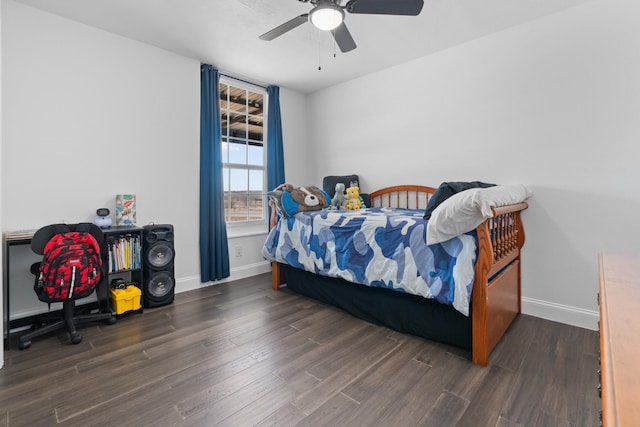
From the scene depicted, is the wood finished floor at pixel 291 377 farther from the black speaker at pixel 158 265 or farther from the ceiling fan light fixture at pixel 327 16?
the ceiling fan light fixture at pixel 327 16

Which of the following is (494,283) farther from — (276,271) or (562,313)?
(276,271)

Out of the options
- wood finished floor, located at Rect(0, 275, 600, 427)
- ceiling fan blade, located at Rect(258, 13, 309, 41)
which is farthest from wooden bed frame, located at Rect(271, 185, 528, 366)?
ceiling fan blade, located at Rect(258, 13, 309, 41)

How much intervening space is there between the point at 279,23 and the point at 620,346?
286 centimetres

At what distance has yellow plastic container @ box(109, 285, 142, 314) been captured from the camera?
2503 millimetres

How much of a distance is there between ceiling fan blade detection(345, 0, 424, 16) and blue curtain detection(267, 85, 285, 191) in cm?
226

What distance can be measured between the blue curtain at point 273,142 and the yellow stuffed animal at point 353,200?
105 cm

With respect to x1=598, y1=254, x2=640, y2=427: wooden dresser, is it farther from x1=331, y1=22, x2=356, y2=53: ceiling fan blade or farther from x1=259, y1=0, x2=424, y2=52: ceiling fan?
x1=331, y1=22, x2=356, y2=53: ceiling fan blade

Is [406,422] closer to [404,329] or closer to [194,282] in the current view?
[404,329]

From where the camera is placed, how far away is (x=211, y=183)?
→ 3.38m

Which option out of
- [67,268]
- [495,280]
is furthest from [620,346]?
[67,268]

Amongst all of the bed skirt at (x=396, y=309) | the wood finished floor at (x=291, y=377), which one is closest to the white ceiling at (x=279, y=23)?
the bed skirt at (x=396, y=309)

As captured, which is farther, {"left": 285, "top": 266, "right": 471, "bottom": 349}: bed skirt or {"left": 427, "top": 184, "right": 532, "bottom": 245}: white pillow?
{"left": 285, "top": 266, "right": 471, "bottom": 349}: bed skirt

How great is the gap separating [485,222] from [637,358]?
1457 millimetres

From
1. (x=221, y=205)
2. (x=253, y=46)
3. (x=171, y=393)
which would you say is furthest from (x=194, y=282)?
(x=253, y=46)
